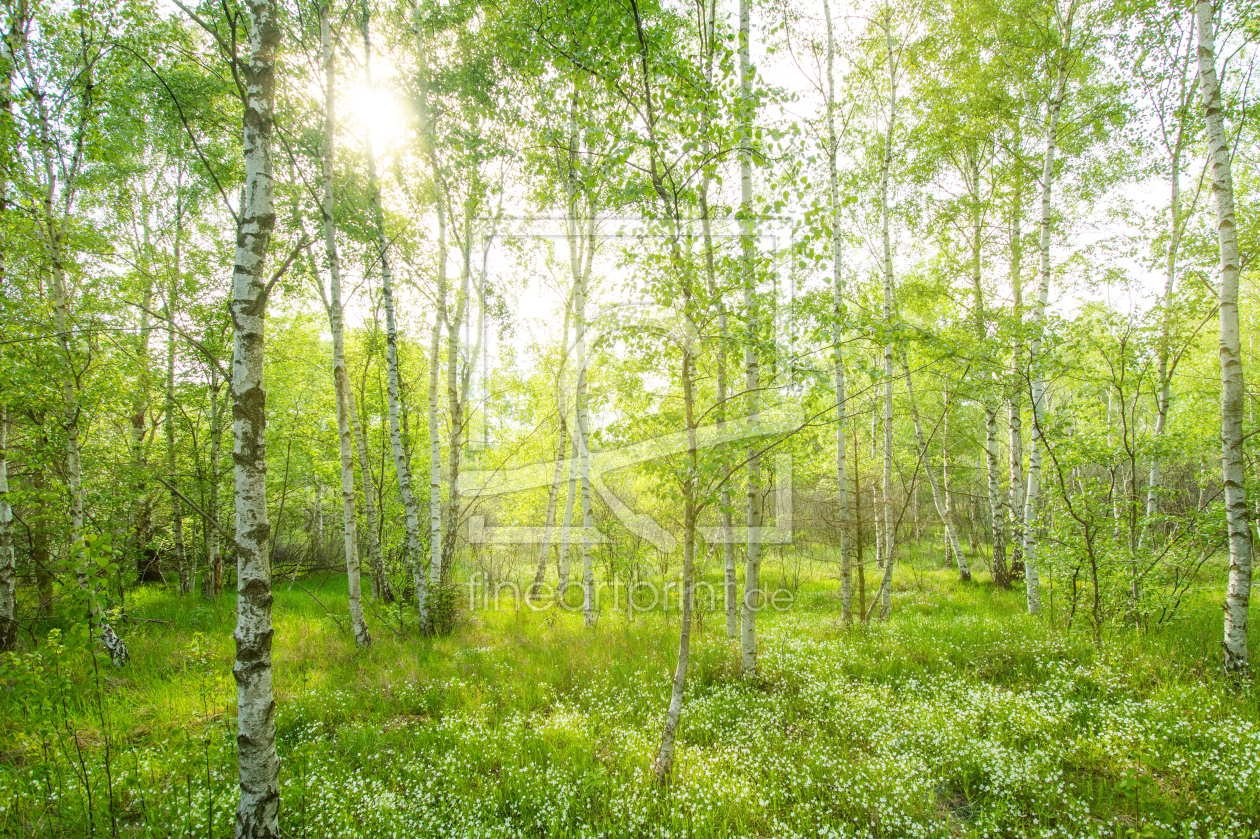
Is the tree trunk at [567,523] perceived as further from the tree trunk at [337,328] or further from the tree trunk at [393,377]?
the tree trunk at [337,328]

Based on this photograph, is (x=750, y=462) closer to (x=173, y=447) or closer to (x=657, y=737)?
(x=657, y=737)

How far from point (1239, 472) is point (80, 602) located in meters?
11.3

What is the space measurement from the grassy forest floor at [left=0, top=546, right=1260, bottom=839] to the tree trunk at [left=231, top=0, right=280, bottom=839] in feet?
3.65

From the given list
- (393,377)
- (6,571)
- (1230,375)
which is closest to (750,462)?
(1230,375)

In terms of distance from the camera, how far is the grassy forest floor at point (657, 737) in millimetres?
4129

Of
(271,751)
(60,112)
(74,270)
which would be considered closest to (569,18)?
(271,751)

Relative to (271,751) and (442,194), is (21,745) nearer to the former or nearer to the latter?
(271,751)

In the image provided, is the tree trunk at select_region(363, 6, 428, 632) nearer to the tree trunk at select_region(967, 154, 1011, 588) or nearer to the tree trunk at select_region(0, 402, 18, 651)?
the tree trunk at select_region(0, 402, 18, 651)

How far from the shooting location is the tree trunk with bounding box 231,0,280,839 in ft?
11.2

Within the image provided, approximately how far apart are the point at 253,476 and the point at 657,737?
4.82m

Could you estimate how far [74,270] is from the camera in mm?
7449

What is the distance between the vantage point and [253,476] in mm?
3508

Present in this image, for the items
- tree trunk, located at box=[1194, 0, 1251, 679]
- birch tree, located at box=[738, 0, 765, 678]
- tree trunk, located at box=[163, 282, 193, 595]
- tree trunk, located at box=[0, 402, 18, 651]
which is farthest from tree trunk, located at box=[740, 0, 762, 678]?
tree trunk, located at box=[163, 282, 193, 595]

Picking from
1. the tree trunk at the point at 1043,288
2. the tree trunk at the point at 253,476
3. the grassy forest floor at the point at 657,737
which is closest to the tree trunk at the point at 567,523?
the grassy forest floor at the point at 657,737
